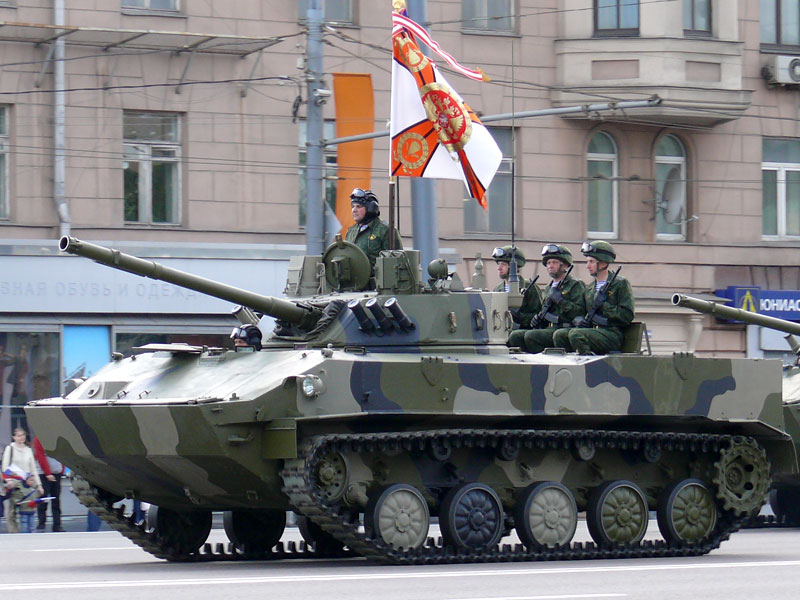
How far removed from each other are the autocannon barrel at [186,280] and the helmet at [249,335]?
28.3 inches

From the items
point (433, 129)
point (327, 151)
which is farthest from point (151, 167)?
point (433, 129)

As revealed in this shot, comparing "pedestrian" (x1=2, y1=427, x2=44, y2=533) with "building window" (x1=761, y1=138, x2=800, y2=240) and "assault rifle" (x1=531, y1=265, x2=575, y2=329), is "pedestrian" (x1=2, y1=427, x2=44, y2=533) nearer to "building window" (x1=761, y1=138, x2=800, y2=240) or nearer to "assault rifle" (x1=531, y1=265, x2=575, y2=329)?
"assault rifle" (x1=531, y1=265, x2=575, y2=329)

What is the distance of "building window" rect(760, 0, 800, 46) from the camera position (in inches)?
1266

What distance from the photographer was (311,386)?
14242 mm

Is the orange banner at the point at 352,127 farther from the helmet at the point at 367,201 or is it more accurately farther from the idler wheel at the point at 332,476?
the idler wheel at the point at 332,476

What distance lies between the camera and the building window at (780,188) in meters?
32.5

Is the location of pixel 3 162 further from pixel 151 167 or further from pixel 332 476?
pixel 332 476

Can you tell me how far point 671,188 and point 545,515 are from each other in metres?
16.6

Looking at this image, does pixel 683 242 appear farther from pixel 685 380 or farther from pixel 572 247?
pixel 685 380

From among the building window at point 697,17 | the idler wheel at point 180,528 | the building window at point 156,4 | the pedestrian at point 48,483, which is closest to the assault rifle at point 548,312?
the idler wheel at point 180,528

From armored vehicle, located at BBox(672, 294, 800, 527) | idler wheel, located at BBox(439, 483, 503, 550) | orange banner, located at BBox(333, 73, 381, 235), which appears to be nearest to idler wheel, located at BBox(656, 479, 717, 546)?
armored vehicle, located at BBox(672, 294, 800, 527)

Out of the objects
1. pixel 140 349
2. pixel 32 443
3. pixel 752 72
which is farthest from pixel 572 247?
pixel 140 349

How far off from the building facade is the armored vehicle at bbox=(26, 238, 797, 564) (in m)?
7.75

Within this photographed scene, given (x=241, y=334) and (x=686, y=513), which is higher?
(x=241, y=334)
